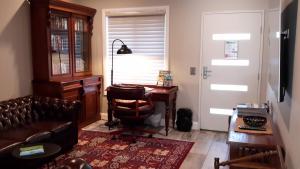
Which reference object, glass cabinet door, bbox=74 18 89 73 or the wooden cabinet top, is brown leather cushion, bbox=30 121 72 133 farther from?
the wooden cabinet top

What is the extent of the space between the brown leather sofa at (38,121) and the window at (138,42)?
1.63m

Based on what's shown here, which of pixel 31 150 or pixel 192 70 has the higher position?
pixel 192 70

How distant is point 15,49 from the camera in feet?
13.4

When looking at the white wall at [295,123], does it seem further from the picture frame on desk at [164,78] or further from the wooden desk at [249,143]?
the picture frame on desk at [164,78]

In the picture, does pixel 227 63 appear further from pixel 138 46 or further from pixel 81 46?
pixel 81 46

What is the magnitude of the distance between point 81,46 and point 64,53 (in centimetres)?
54

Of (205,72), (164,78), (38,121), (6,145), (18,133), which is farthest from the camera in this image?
(164,78)

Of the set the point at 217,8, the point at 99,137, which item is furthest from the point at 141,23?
the point at 99,137

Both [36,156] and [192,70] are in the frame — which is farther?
[192,70]

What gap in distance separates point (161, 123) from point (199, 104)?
2.65 ft

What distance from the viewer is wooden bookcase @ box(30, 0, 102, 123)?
425 cm

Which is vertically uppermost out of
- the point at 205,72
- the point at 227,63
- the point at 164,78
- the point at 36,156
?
the point at 227,63

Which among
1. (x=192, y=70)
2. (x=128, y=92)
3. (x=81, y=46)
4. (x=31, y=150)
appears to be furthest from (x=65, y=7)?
(x=31, y=150)

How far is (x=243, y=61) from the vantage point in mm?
4539
